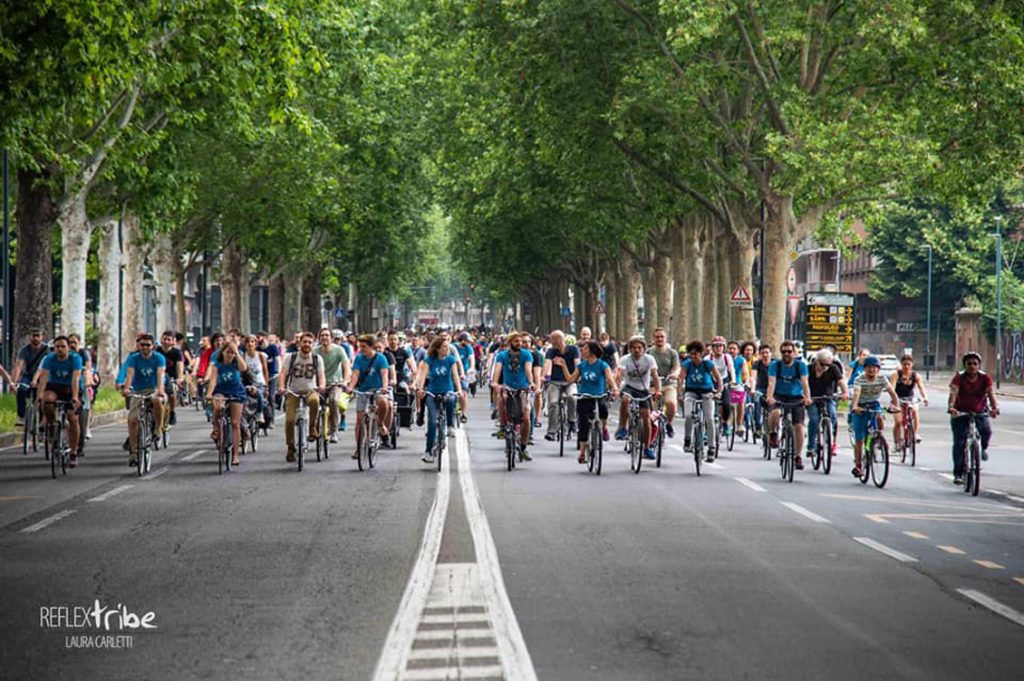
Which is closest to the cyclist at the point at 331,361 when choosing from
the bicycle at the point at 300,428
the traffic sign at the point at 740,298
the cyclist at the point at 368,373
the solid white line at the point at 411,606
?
the cyclist at the point at 368,373

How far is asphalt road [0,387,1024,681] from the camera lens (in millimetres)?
7602

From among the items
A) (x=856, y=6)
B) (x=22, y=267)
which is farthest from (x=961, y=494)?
(x=22, y=267)

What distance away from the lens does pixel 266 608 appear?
8.93 m

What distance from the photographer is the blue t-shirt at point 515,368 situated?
67.9 feet

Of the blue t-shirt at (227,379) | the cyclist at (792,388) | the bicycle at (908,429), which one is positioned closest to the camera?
the blue t-shirt at (227,379)

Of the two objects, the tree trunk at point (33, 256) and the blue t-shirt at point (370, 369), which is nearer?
the blue t-shirt at point (370, 369)

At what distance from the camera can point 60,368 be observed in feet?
61.9

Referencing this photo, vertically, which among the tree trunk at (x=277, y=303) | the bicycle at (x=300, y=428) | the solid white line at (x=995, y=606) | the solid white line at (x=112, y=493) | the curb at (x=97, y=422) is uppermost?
the tree trunk at (x=277, y=303)

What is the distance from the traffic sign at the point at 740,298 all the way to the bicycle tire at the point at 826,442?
52.8ft

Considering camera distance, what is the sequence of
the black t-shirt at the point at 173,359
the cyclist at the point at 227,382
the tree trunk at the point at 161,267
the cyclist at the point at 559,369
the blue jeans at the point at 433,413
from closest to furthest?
the cyclist at the point at 227,382 → the blue jeans at the point at 433,413 → the cyclist at the point at 559,369 → the black t-shirt at the point at 173,359 → the tree trunk at the point at 161,267

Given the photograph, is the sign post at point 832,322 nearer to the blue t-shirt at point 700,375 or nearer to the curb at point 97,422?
the curb at point 97,422

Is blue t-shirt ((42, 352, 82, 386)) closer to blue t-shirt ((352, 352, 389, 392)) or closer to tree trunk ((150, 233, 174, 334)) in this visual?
blue t-shirt ((352, 352, 389, 392))

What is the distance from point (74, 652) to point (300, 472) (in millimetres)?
11477

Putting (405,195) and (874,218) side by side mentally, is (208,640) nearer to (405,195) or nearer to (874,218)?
(874,218)
